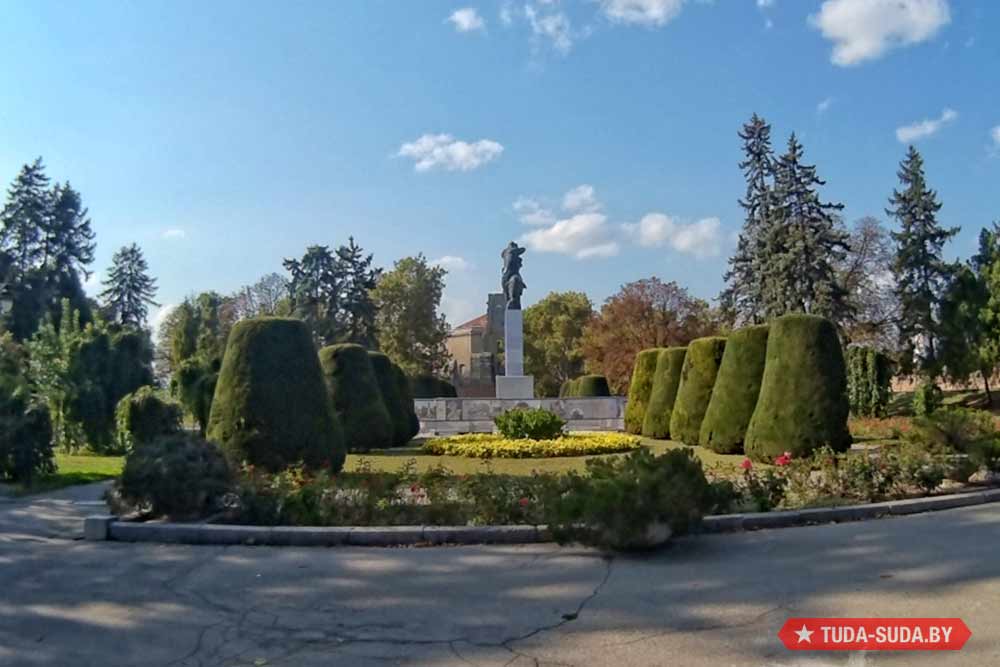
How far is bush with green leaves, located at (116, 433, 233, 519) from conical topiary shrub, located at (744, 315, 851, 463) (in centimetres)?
1017

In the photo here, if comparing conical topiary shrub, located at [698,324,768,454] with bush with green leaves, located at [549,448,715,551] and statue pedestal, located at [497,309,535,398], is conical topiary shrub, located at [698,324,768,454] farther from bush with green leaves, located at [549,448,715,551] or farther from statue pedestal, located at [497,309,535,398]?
statue pedestal, located at [497,309,535,398]

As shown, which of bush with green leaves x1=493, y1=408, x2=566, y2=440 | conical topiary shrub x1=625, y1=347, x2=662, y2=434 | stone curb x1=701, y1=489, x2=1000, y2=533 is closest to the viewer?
stone curb x1=701, y1=489, x2=1000, y2=533

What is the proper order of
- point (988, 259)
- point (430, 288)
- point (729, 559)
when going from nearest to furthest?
point (729, 559)
point (988, 259)
point (430, 288)

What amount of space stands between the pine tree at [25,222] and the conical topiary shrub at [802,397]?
163ft

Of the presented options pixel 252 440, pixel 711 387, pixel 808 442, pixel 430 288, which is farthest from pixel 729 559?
pixel 430 288

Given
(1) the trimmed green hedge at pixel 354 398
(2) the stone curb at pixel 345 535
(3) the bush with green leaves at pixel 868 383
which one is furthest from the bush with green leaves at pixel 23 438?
(3) the bush with green leaves at pixel 868 383

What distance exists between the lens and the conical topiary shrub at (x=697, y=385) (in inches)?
792

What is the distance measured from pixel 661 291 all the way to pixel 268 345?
3944 centimetres

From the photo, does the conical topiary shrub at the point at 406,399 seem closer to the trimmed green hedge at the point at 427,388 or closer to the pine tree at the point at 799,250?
the trimmed green hedge at the point at 427,388

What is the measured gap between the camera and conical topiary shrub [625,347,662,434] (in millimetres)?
25188

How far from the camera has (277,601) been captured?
5.62 meters

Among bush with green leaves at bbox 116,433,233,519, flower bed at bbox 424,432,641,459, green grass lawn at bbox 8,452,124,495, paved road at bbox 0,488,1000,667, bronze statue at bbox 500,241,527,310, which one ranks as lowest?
paved road at bbox 0,488,1000,667

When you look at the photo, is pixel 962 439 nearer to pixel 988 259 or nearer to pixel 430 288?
pixel 988 259

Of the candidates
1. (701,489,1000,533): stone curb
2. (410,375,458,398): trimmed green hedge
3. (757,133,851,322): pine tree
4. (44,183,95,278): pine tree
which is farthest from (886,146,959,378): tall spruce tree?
(44,183,95,278): pine tree
